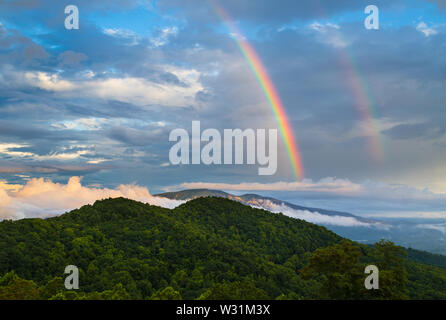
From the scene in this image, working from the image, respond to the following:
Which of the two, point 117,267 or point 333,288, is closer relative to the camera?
point 333,288

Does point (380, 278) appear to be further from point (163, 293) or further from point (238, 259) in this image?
point (238, 259)


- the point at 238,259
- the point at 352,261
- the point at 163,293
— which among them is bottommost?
the point at 238,259

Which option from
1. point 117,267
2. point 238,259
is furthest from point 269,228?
point 117,267

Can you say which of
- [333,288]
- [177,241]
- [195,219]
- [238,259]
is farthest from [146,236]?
[333,288]

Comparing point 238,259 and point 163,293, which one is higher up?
point 163,293
